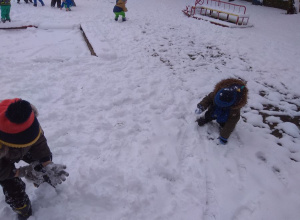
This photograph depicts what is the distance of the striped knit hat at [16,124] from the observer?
1.54m

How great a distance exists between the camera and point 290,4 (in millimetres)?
11648

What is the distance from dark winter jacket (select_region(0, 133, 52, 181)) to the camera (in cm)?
178

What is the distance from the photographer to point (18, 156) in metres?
1.87

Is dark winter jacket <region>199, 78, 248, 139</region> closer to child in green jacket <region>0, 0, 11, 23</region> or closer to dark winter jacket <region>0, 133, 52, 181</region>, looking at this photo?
dark winter jacket <region>0, 133, 52, 181</region>

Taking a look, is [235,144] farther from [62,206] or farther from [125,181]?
[62,206]

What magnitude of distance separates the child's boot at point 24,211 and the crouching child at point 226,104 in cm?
Result: 249

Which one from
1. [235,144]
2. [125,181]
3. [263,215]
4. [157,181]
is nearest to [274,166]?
[235,144]

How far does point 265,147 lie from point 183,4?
42.2 feet

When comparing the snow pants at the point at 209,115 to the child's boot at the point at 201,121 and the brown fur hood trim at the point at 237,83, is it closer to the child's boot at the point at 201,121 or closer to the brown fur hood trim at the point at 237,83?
the child's boot at the point at 201,121

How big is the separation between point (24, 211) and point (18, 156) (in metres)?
0.62

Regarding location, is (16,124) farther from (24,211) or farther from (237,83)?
(237,83)

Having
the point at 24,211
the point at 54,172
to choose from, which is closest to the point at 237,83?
the point at 54,172

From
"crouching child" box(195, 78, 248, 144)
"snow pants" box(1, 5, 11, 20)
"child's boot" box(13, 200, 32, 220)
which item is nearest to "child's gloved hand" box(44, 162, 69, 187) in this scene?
"child's boot" box(13, 200, 32, 220)

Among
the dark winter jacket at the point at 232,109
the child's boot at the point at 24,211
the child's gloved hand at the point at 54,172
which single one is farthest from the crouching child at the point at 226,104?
the child's boot at the point at 24,211
